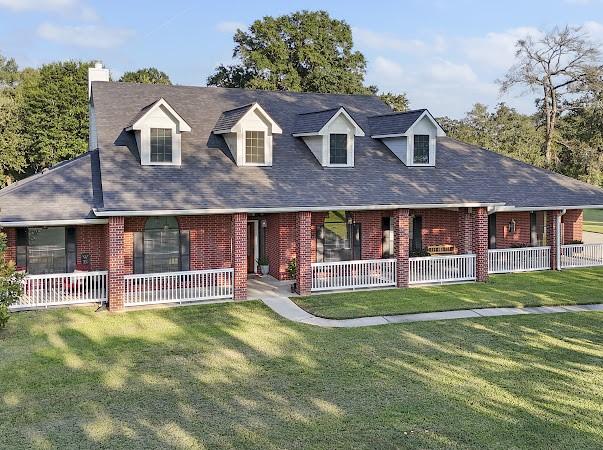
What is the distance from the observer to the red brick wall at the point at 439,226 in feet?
79.5

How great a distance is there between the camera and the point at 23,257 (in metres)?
18.7

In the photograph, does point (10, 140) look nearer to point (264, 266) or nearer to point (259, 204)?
point (264, 266)

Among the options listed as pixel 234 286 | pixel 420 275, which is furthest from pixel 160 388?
pixel 420 275

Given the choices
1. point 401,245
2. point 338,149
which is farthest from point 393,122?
point 401,245

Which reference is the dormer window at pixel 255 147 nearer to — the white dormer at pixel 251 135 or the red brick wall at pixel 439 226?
the white dormer at pixel 251 135

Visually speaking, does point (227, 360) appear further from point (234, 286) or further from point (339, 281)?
point (339, 281)

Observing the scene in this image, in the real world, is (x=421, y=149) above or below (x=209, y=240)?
above

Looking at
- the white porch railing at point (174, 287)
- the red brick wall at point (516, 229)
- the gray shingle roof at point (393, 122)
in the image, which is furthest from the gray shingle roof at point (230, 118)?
the red brick wall at point (516, 229)

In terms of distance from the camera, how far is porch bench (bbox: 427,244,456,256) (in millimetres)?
23938

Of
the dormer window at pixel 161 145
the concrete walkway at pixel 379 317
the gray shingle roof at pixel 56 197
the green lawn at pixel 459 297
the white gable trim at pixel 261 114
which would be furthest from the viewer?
the white gable trim at pixel 261 114

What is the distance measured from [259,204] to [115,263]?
15.5 ft

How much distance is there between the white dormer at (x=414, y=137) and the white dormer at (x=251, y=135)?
538cm

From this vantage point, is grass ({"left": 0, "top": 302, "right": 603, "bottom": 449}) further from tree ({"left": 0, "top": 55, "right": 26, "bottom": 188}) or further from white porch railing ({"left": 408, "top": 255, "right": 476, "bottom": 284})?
tree ({"left": 0, "top": 55, "right": 26, "bottom": 188})

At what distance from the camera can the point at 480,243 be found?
21844 mm
